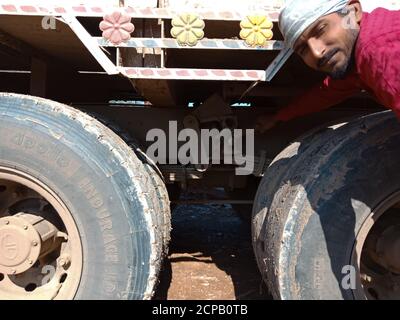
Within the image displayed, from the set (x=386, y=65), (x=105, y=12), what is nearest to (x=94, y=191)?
(x=105, y=12)

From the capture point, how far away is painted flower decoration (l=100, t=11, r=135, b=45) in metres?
2.04

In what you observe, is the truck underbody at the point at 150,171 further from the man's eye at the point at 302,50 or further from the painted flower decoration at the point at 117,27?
the man's eye at the point at 302,50

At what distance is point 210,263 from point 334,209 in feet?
6.25

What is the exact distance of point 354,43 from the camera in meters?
1.82

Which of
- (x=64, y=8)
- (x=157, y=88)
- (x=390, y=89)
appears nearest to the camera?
(x=390, y=89)

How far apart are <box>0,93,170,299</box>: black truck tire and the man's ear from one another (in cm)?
117

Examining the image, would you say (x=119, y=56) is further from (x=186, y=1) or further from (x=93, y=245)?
(x=93, y=245)

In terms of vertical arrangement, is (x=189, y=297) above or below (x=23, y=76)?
below

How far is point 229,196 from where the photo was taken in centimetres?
361

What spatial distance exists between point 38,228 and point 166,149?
3.07 ft

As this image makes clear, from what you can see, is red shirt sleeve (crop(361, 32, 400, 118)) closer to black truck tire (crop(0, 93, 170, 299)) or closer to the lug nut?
black truck tire (crop(0, 93, 170, 299))

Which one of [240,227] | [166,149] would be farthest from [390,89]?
[240,227]

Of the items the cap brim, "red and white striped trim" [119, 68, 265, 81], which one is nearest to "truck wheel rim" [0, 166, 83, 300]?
"red and white striped trim" [119, 68, 265, 81]

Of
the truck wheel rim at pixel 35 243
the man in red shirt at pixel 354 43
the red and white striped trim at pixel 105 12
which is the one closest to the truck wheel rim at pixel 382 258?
the man in red shirt at pixel 354 43
